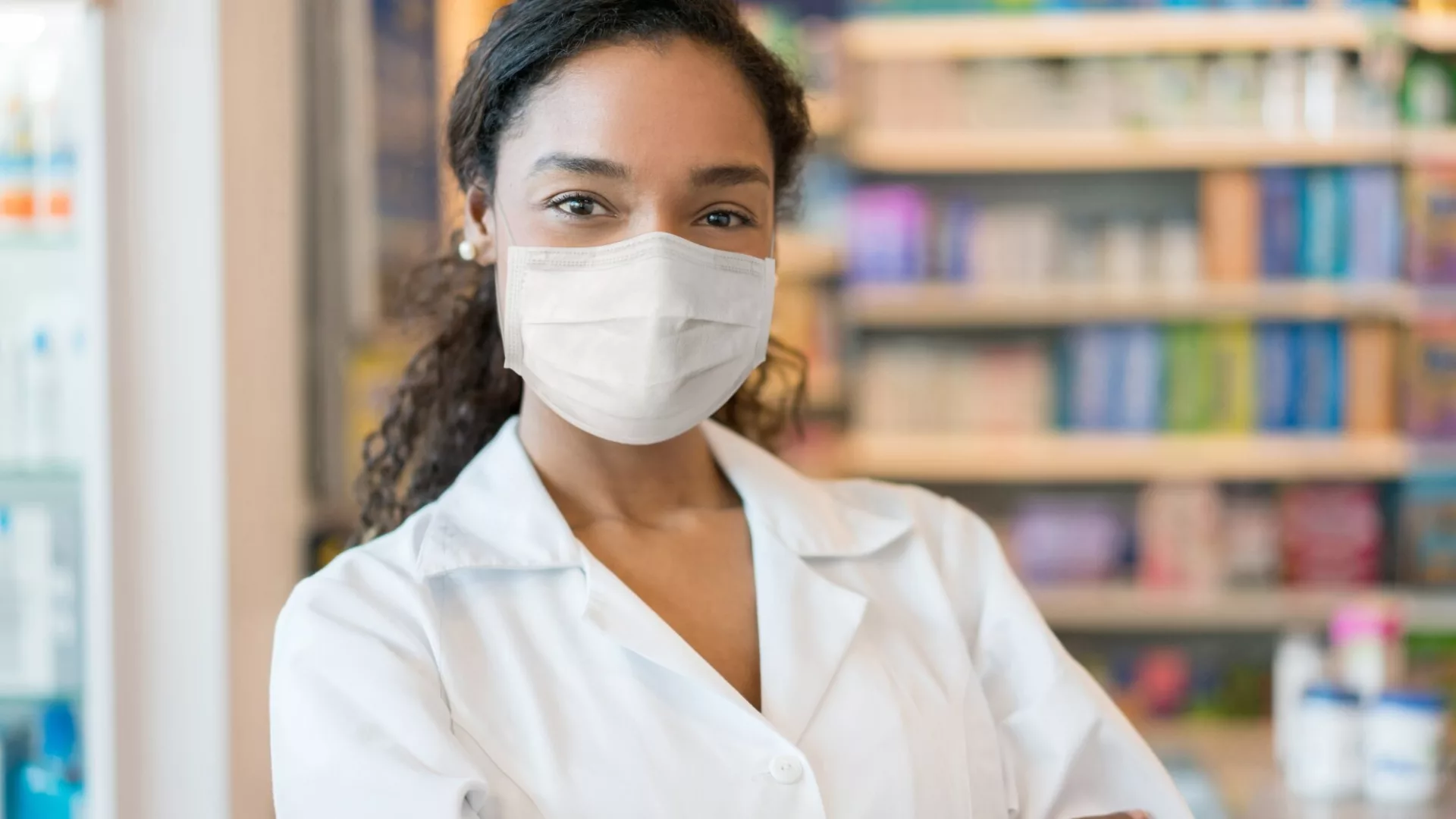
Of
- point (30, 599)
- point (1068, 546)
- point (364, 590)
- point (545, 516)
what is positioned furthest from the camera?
point (1068, 546)

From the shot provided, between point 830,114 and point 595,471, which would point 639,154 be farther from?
point 830,114

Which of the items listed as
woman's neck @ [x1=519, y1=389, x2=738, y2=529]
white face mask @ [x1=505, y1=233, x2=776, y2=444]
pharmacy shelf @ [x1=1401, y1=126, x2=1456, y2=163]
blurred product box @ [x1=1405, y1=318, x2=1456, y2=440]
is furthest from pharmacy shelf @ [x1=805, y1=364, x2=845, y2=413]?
white face mask @ [x1=505, y1=233, x2=776, y2=444]

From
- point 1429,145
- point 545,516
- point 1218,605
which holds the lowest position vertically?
point 1218,605

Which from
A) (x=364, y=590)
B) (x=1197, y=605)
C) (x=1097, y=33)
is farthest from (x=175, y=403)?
(x=1197, y=605)

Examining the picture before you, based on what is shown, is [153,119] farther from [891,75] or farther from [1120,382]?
[1120,382]

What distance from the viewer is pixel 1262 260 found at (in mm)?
3975

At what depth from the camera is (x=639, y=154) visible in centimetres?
131

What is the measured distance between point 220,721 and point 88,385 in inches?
22.7

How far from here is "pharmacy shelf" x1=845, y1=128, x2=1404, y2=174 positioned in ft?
12.9

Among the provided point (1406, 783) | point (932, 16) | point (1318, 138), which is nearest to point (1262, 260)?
point (1318, 138)

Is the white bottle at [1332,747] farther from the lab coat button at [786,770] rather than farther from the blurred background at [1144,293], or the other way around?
the lab coat button at [786,770]

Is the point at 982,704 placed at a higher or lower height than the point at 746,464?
lower

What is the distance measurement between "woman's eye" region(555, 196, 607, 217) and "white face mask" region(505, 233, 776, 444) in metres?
0.04

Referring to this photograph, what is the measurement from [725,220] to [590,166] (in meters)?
0.16
